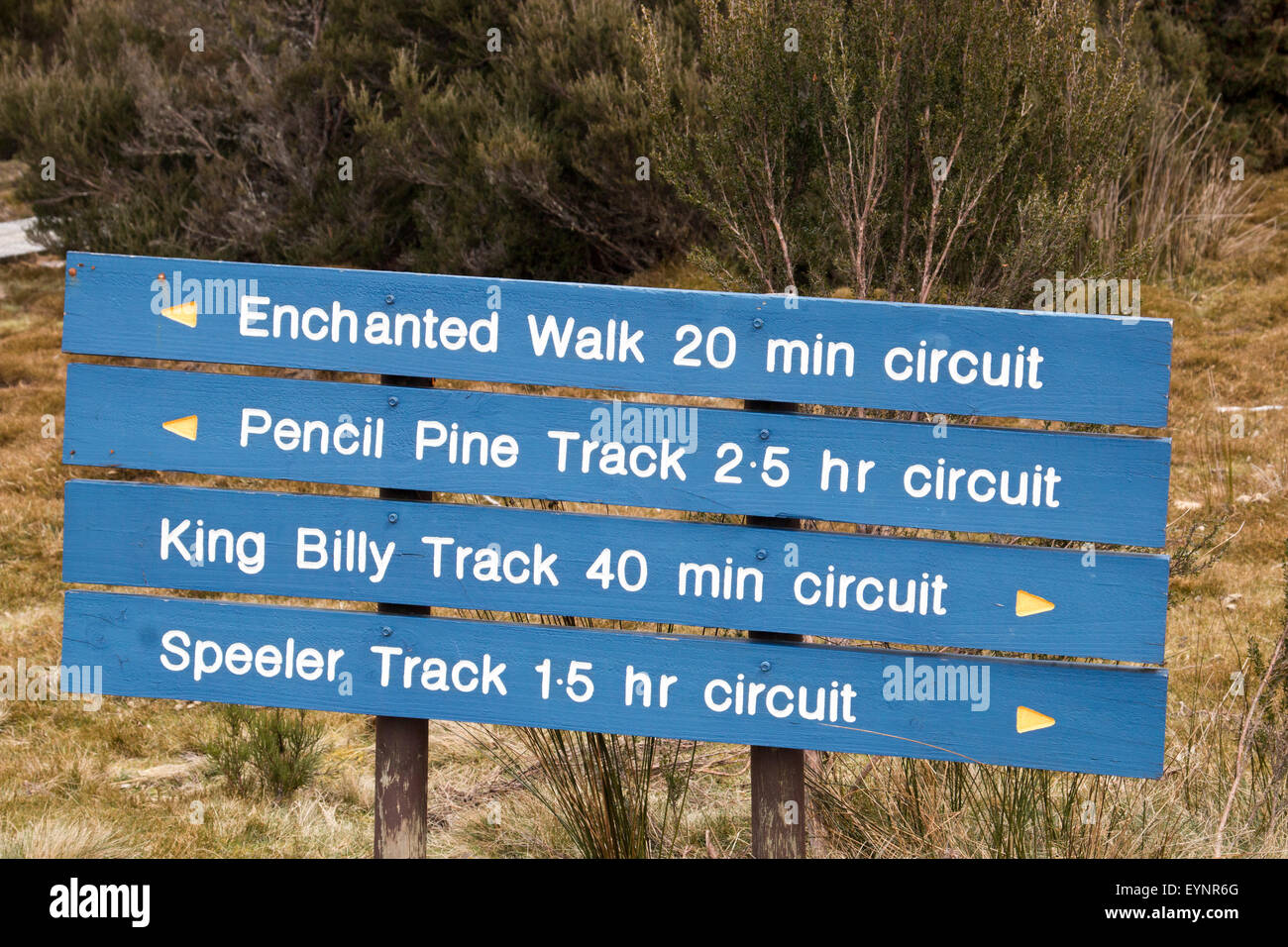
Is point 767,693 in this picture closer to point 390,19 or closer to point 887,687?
point 887,687

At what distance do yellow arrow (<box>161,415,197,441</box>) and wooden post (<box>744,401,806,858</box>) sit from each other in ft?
4.67

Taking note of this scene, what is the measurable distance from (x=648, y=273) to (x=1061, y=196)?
5668 mm

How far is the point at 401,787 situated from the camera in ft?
9.68

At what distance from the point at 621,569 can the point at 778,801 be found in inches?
28.0

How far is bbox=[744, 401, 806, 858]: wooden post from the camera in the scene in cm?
281

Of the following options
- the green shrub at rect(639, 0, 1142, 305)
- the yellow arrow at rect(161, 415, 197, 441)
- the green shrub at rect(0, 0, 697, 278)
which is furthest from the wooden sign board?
the green shrub at rect(0, 0, 697, 278)

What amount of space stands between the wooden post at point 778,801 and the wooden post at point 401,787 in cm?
84

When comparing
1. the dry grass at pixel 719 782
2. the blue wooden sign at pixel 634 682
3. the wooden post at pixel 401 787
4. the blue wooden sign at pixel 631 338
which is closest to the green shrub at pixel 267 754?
the dry grass at pixel 719 782

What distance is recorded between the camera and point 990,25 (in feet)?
14.0

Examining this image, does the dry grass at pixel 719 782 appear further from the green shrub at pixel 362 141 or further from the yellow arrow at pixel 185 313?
the green shrub at pixel 362 141

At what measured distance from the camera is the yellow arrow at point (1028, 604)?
2590 millimetres
